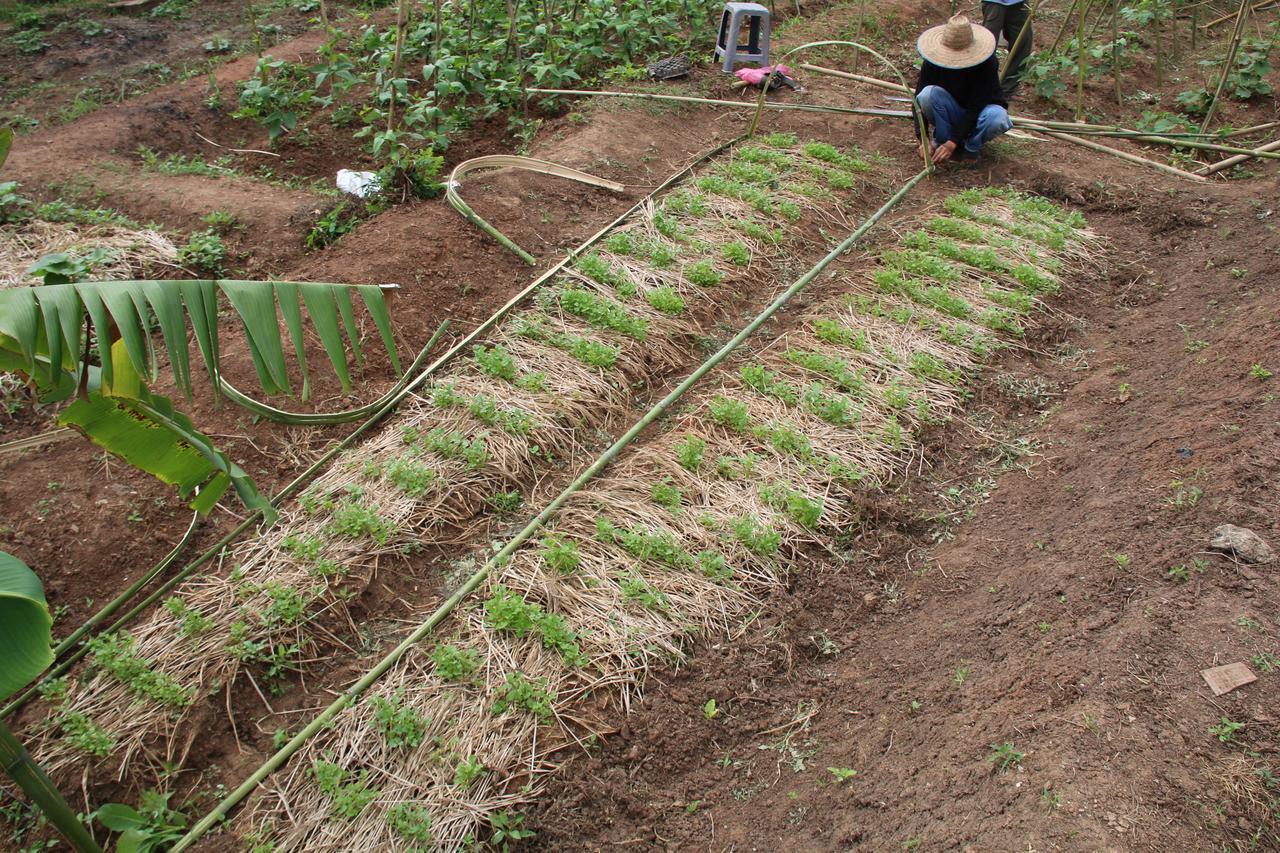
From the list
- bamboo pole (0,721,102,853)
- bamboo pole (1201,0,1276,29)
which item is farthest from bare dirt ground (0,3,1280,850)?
bamboo pole (1201,0,1276,29)

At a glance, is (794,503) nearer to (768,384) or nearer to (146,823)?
(768,384)

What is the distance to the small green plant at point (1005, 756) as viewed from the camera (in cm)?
250

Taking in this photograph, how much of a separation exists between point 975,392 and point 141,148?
5.70m

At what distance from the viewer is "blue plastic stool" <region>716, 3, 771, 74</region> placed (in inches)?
270

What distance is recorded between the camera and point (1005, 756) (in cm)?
253

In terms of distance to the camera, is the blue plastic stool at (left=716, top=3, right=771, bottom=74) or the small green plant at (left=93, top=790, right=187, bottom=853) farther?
the blue plastic stool at (left=716, top=3, right=771, bottom=74)

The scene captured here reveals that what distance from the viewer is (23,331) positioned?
6.28 feet

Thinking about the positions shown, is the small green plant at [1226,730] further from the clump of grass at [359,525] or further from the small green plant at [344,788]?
the clump of grass at [359,525]

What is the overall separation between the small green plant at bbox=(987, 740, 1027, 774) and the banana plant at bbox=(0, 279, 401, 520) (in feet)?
7.03

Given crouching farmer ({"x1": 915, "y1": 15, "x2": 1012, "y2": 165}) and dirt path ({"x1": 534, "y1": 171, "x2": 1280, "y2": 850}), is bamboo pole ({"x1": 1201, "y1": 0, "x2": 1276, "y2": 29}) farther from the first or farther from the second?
dirt path ({"x1": 534, "y1": 171, "x2": 1280, "y2": 850})

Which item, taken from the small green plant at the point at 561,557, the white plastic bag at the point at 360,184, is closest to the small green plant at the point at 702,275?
the white plastic bag at the point at 360,184

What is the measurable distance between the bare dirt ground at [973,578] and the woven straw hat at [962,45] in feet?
5.69

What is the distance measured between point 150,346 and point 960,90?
18.9 feet

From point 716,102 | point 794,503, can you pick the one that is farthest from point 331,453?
point 716,102
